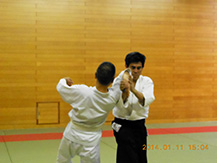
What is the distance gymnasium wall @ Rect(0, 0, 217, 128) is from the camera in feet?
25.2

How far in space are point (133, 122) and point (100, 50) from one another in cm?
495

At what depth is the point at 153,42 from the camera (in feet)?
27.9

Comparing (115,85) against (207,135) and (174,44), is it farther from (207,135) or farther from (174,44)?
(174,44)

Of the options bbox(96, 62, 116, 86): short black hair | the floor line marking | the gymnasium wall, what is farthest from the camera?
the gymnasium wall

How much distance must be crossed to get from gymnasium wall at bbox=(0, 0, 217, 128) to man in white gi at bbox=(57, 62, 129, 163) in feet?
16.0

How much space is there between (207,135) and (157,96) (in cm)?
196

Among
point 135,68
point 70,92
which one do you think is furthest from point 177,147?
point 70,92

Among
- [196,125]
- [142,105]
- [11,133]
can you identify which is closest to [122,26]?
[196,125]

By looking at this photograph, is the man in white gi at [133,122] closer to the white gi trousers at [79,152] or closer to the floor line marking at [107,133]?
the white gi trousers at [79,152]

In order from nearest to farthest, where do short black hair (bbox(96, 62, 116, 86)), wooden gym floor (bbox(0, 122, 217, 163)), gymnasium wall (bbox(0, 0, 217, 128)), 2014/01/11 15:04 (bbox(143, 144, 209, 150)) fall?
short black hair (bbox(96, 62, 116, 86))
wooden gym floor (bbox(0, 122, 217, 163))
2014/01/11 15:04 (bbox(143, 144, 209, 150))
gymnasium wall (bbox(0, 0, 217, 128))

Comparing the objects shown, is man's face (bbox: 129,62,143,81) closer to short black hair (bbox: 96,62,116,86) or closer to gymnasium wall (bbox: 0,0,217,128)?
short black hair (bbox: 96,62,116,86)

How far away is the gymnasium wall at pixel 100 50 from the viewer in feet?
25.2

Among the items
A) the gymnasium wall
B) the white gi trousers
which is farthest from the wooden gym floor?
the white gi trousers

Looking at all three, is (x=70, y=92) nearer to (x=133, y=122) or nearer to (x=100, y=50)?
(x=133, y=122)
